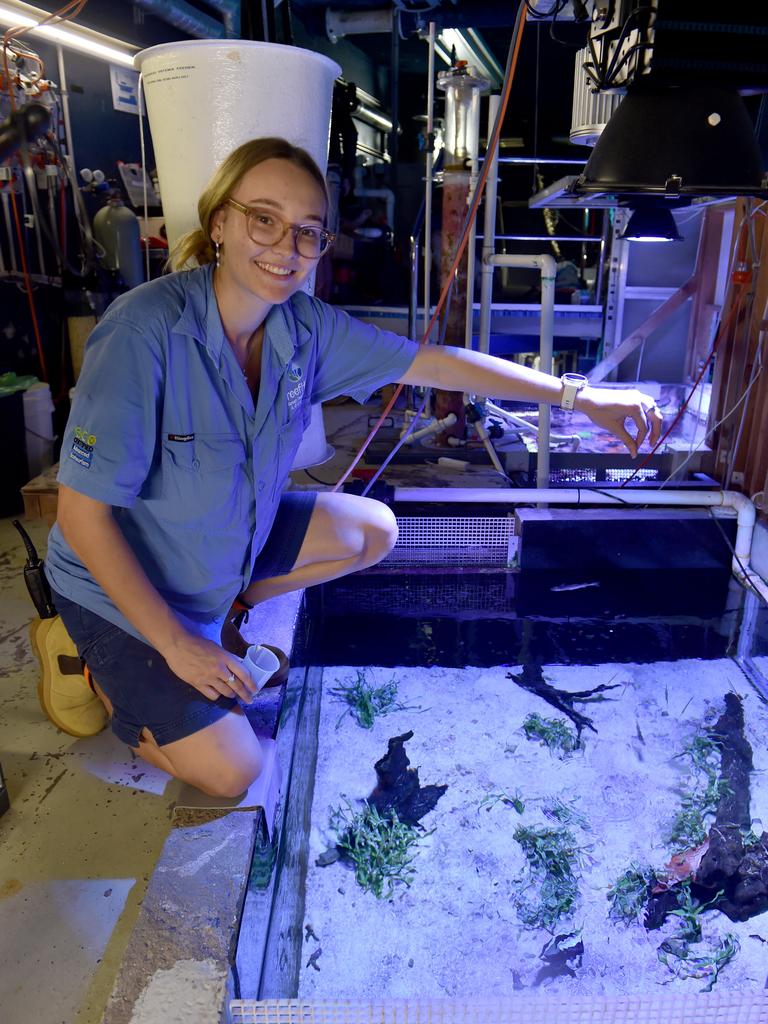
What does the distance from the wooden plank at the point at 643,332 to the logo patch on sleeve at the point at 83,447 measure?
169 inches

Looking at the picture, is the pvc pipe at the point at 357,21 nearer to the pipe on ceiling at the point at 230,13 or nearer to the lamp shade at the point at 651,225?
the pipe on ceiling at the point at 230,13

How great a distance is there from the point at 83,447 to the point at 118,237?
3.54m

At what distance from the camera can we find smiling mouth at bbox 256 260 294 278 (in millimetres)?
1519

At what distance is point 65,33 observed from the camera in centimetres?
353

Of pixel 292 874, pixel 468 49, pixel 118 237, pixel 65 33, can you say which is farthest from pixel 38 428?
pixel 468 49

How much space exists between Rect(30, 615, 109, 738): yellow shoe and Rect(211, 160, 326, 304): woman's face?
0.95m

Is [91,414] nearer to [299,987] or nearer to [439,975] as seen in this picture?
[299,987]

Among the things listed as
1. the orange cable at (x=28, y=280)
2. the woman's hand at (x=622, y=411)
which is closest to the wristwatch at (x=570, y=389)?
the woman's hand at (x=622, y=411)

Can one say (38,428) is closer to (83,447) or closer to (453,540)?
(453,540)

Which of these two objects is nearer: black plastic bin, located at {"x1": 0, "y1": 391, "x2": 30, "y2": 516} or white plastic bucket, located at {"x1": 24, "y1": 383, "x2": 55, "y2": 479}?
black plastic bin, located at {"x1": 0, "y1": 391, "x2": 30, "y2": 516}

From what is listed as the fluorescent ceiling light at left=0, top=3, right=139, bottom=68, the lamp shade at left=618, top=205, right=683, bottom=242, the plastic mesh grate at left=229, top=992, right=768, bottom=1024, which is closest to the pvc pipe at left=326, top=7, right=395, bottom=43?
the fluorescent ceiling light at left=0, top=3, right=139, bottom=68

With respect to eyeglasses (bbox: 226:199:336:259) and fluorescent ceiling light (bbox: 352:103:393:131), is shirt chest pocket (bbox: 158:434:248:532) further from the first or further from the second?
fluorescent ceiling light (bbox: 352:103:393:131)

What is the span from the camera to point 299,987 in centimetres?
159

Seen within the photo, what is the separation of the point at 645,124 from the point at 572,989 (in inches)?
73.6
